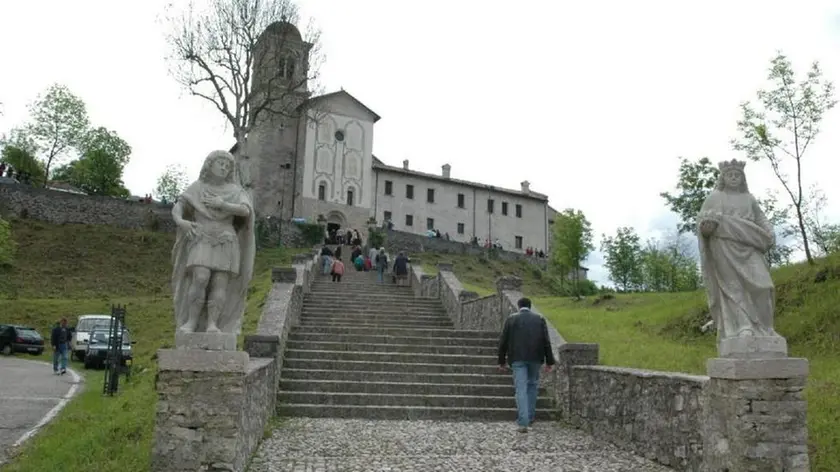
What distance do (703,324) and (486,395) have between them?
6.10 m

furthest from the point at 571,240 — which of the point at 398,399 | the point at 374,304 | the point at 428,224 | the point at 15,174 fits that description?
the point at 15,174

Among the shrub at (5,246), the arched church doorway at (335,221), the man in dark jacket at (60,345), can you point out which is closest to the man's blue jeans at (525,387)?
the man in dark jacket at (60,345)

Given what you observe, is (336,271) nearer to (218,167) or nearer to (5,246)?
(5,246)

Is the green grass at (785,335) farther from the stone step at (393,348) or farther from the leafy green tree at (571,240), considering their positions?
the leafy green tree at (571,240)

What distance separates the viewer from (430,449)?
7754mm

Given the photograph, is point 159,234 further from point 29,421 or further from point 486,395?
point 486,395

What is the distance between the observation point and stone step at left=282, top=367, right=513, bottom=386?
35.4ft

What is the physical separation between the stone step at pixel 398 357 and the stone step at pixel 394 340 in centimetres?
69

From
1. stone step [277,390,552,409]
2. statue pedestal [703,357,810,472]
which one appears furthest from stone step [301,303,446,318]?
statue pedestal [703,357,810,472]

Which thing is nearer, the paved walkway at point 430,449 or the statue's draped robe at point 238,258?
the statue's draped robe at point 238,258

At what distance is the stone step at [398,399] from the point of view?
1000cm

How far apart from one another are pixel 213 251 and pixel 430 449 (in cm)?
340

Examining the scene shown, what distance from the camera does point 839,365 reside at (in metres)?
10.1

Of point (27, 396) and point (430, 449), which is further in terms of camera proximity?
point (27, 396)
